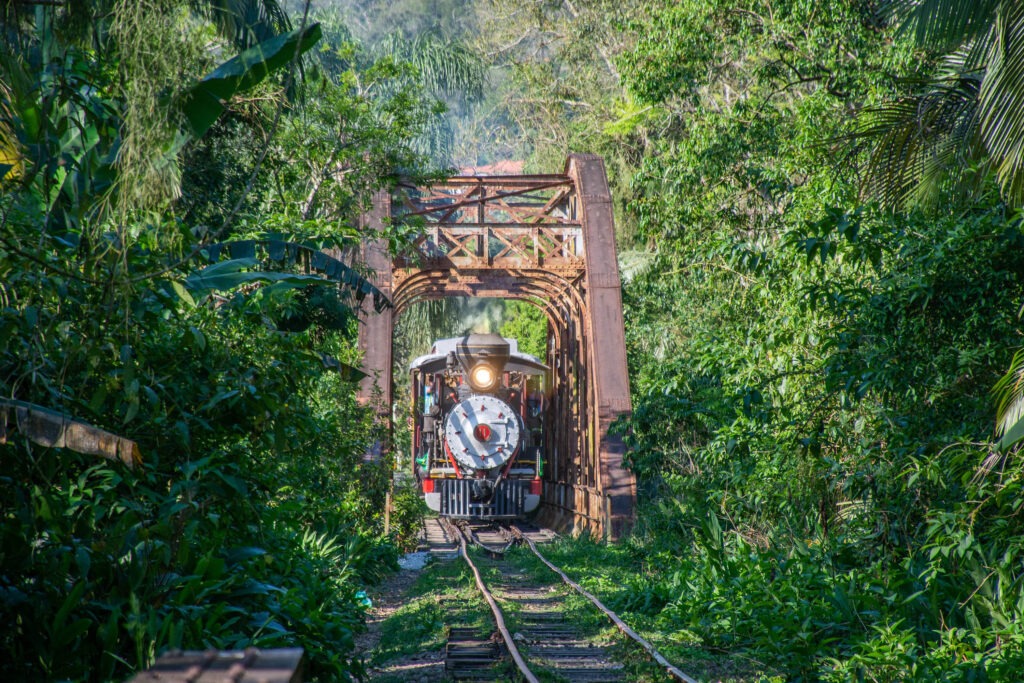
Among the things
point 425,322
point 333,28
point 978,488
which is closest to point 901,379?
point 978,488

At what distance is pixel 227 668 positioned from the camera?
248cm

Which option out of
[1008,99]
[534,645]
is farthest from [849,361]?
[534,645]

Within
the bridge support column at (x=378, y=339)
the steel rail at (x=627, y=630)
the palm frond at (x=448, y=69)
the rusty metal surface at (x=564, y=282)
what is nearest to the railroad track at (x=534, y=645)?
the steel rail at (x=627, y=630)

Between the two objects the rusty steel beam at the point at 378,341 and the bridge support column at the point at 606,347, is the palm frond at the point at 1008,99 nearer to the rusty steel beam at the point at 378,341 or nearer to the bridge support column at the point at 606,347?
the bridge support column at the point at 606,347

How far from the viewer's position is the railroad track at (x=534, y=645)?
8.09 m

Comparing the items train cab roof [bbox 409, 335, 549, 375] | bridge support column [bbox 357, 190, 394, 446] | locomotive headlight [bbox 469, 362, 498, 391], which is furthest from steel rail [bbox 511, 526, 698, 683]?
train cab roof [bbox 409, 335, 549, 375]

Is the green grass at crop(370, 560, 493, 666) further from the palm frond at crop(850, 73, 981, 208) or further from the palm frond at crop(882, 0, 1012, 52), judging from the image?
the palm frond at crop(882, 0, 1012, 52)

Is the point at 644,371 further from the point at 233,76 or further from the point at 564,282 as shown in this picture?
the point at 233,76

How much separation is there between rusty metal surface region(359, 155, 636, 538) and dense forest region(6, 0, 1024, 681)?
1.16 metres

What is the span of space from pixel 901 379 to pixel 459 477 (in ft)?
45.2

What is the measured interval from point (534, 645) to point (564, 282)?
1165cm

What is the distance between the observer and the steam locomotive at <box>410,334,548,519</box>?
2111cm

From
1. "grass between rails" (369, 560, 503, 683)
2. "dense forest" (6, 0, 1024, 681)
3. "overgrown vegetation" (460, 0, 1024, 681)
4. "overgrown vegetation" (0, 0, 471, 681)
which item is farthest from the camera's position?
"grass between rails" (369, 560, 503, 683)

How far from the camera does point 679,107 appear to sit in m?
19.5
